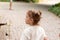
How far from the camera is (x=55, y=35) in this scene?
343 inches

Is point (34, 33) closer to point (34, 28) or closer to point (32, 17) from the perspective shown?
point (34, 28)

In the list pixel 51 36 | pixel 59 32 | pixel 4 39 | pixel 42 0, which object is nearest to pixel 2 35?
pixel 4 39

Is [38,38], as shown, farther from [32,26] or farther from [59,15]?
[59,15]

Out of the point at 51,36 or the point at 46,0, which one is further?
the point at 46,0

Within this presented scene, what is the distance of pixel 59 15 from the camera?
1395 centimetres

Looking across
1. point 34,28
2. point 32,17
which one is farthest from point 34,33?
point 32,17

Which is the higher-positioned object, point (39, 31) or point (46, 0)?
point (39, 31)

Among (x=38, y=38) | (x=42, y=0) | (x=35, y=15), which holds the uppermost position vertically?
(x=35, y=15)

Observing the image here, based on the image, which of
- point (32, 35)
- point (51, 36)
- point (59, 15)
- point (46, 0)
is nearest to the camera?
point (32, 35)

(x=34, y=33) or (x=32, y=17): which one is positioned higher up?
(x=32, y=17)

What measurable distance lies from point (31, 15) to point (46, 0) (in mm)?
26069

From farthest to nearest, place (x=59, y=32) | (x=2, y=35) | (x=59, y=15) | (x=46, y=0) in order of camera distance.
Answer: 1. (x=46, y=0)
2. (x=59, y=15)
3. (x=59, y=32)
4. (x=2, y=35)

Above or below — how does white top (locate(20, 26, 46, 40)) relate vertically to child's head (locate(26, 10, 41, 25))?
below

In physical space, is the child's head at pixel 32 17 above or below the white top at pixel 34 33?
above
